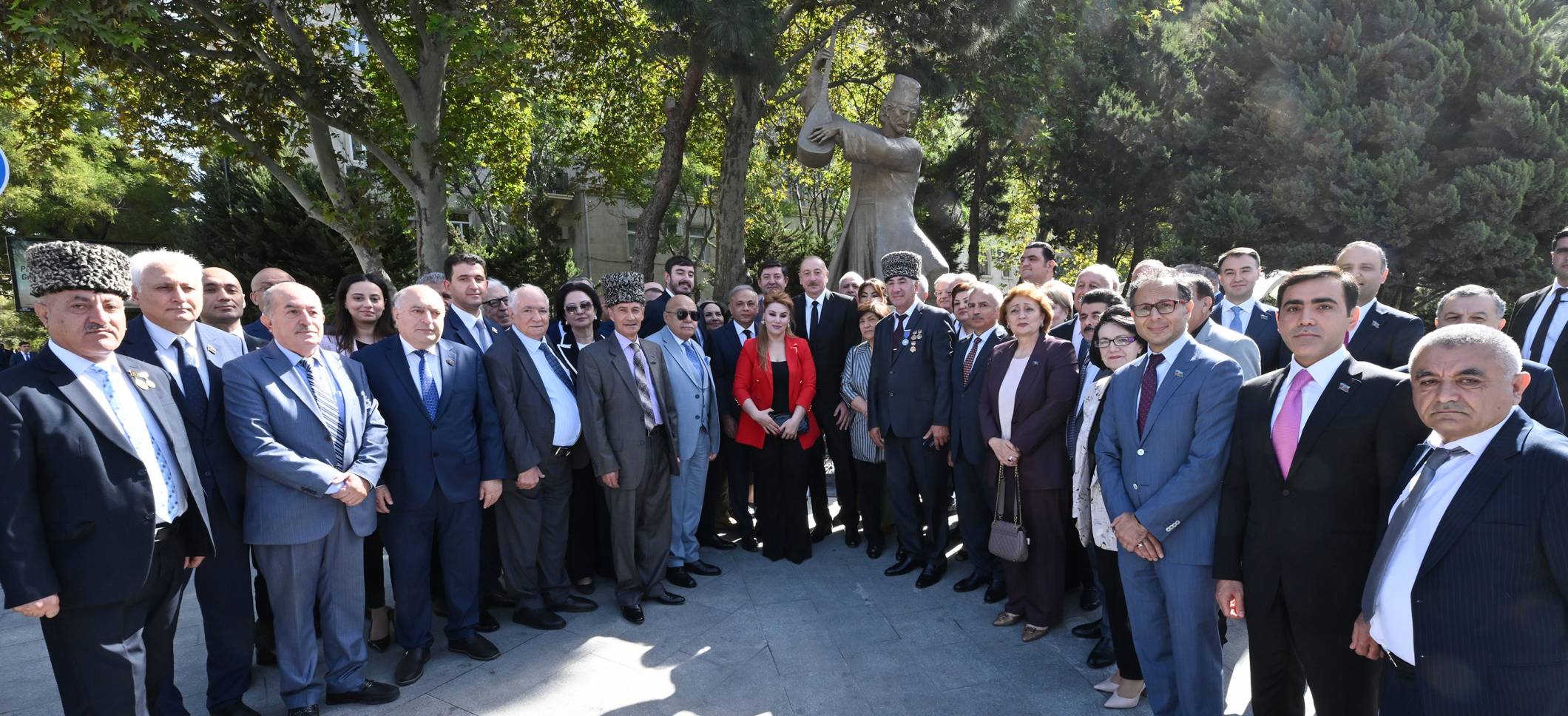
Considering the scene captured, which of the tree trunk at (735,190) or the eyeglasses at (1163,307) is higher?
the tree trunk at (735,190)

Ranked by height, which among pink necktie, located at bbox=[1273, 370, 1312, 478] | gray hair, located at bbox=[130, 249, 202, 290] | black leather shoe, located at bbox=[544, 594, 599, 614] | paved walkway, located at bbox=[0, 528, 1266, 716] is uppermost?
gray hair, located at bbox=[130, 249, 202, 290]

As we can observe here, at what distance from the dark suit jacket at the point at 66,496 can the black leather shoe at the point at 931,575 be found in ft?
12.8

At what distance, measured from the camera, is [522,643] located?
4.18 metres

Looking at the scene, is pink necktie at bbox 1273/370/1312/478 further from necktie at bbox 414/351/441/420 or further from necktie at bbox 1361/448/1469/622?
necktie at bbox 414/351/441/420

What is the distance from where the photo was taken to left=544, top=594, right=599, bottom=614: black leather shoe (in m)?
4.59

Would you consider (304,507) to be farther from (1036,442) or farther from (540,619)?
(1036,442)

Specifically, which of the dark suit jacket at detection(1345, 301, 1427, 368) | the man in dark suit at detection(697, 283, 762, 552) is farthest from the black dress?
the dark suit jacket at detection(1345, 301, 1427, 368)

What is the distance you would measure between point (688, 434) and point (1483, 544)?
3.90 m

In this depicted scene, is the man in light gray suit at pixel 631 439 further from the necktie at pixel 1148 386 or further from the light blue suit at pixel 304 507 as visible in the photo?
the necktie at pixel 1148 386

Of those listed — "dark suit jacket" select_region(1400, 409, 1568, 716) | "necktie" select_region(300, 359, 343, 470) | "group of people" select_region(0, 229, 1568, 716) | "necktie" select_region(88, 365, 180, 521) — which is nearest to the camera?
"dark suit jacket" select_region(1400, 409, 1568, 716)

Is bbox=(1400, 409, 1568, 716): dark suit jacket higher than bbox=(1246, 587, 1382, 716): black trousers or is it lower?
higher

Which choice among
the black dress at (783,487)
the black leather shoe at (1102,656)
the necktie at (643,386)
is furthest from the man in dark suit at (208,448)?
the black leather shoe at (1102,656)

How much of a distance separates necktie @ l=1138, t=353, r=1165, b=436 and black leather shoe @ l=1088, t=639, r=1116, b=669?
1.36m

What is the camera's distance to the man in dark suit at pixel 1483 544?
1890mm
